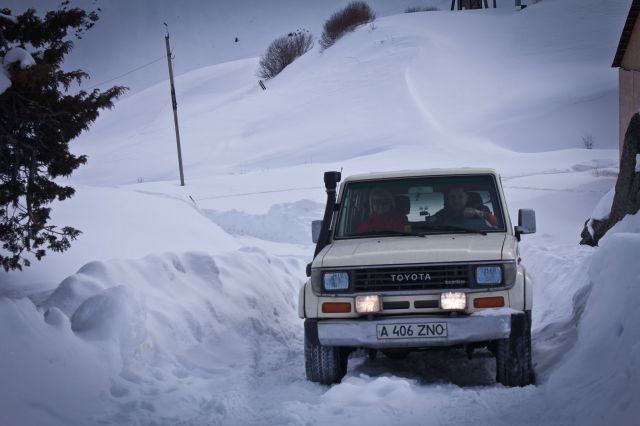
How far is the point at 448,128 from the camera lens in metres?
40.8

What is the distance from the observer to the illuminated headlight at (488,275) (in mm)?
6109

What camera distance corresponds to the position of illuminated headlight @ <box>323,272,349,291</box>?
20.7 ft

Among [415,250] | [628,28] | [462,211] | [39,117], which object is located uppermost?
[628,28]

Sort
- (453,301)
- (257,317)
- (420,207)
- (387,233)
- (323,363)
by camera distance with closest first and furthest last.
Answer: (453,301) < (323,363) < (387,233) < (420,207) < (257,317)

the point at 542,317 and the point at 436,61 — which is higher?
the point at 436,61

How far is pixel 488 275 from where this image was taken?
6.12 metres

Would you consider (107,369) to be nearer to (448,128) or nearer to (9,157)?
(9,157)

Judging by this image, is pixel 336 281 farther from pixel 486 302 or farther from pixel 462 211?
pixel 462 211

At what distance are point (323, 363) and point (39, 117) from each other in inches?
146

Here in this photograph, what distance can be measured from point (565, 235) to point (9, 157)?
39.9ft

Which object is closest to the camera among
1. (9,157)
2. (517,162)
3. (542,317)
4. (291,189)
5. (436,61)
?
(9,157)

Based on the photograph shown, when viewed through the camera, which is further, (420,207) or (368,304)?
(420,207)

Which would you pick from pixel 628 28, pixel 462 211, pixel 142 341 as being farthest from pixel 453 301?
pixel 628 28

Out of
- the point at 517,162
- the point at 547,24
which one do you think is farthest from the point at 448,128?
the point at 547,24
